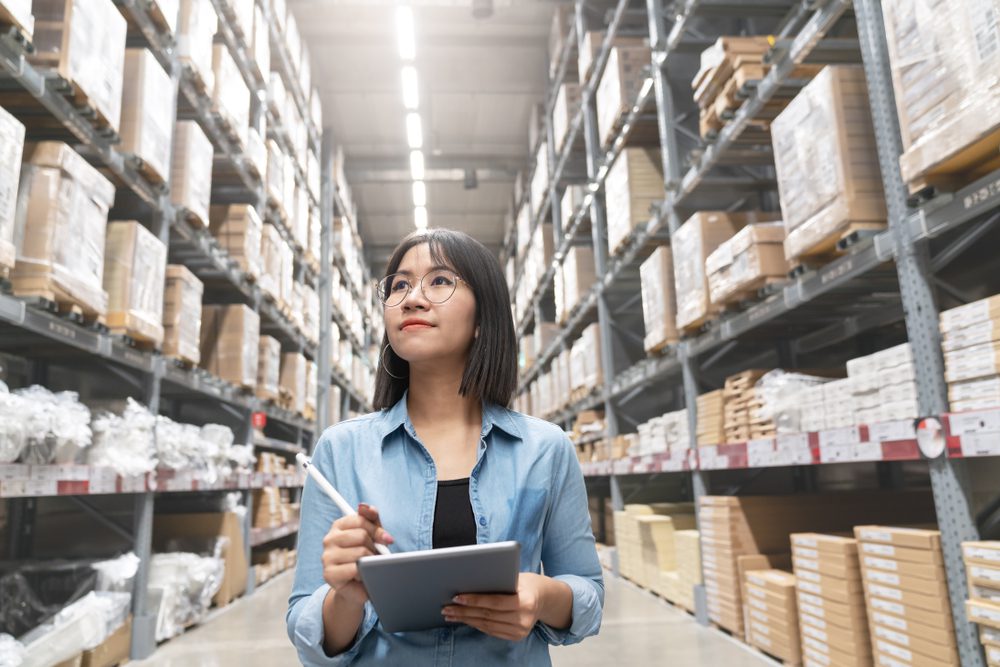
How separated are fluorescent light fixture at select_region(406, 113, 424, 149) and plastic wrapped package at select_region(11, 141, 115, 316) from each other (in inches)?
358

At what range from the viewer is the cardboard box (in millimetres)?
4801

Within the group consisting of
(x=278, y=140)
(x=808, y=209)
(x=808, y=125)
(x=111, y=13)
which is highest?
(x=278, y=140)

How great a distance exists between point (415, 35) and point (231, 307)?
557cm

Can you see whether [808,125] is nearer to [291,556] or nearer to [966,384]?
Answer: [966,384]

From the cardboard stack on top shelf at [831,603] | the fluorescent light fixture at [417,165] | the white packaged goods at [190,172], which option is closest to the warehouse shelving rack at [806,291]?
the cardboard stack on top shelf at [831,603]

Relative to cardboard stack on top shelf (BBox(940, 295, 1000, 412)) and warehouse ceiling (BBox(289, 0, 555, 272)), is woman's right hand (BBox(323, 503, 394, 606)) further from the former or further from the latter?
warehouse ceiling (BBox(289, 0, 555, 272))

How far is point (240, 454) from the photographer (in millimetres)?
5762

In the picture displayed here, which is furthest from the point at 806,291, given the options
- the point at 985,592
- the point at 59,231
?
the point at 59,231

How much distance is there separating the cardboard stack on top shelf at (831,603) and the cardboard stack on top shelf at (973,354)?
983 mm

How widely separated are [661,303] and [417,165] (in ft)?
30.0

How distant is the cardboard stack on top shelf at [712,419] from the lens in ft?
15.5

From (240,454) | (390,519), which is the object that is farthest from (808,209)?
(240,454)

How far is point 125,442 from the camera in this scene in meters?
3.94

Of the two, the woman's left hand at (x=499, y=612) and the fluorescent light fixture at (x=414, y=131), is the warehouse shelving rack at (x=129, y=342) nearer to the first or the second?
the woman's left hand at (x=499, y=612)
